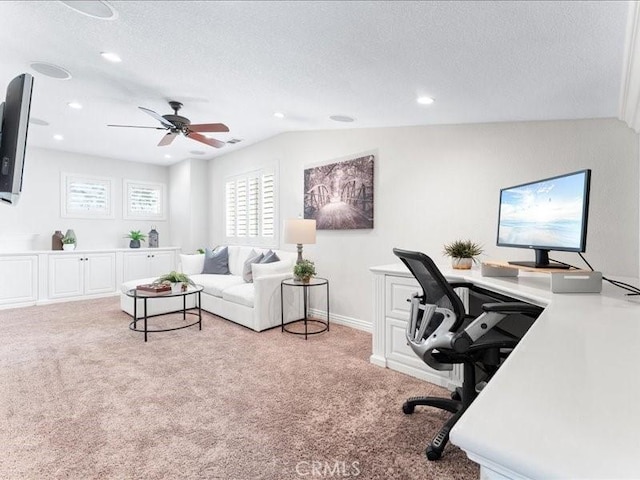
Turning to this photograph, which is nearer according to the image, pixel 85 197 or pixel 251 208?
pixel 251 208

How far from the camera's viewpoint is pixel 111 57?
8.39 feet

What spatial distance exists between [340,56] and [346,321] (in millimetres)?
2867

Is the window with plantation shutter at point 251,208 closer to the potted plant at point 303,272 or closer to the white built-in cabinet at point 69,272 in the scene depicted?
the potted plant at point 303,272

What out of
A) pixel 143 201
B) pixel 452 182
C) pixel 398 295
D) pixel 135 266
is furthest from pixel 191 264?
pixel 452 182

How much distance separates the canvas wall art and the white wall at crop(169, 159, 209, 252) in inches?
114

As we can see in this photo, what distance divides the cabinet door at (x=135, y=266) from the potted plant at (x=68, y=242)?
769mm

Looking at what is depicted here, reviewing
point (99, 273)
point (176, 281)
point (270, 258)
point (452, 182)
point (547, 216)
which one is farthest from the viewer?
point (99, 273)

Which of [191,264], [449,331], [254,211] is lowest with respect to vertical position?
[191,264]

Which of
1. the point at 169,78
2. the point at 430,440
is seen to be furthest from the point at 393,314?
the point at 169,78

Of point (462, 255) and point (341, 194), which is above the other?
point (341, 194)

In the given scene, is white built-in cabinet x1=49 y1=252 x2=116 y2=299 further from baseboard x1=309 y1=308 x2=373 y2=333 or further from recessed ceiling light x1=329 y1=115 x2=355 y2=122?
recessed ceiling light x1=329 y1=115 x2=355 y2=122

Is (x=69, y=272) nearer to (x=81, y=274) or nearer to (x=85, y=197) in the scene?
(x=81, y=274)

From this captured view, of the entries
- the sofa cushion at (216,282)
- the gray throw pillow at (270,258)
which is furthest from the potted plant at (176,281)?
the gray throw pillow at (270,258)

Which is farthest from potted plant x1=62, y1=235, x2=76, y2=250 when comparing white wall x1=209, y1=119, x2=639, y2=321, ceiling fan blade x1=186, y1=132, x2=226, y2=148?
white wall x1=209, y1=119, x2=639, y2=321
